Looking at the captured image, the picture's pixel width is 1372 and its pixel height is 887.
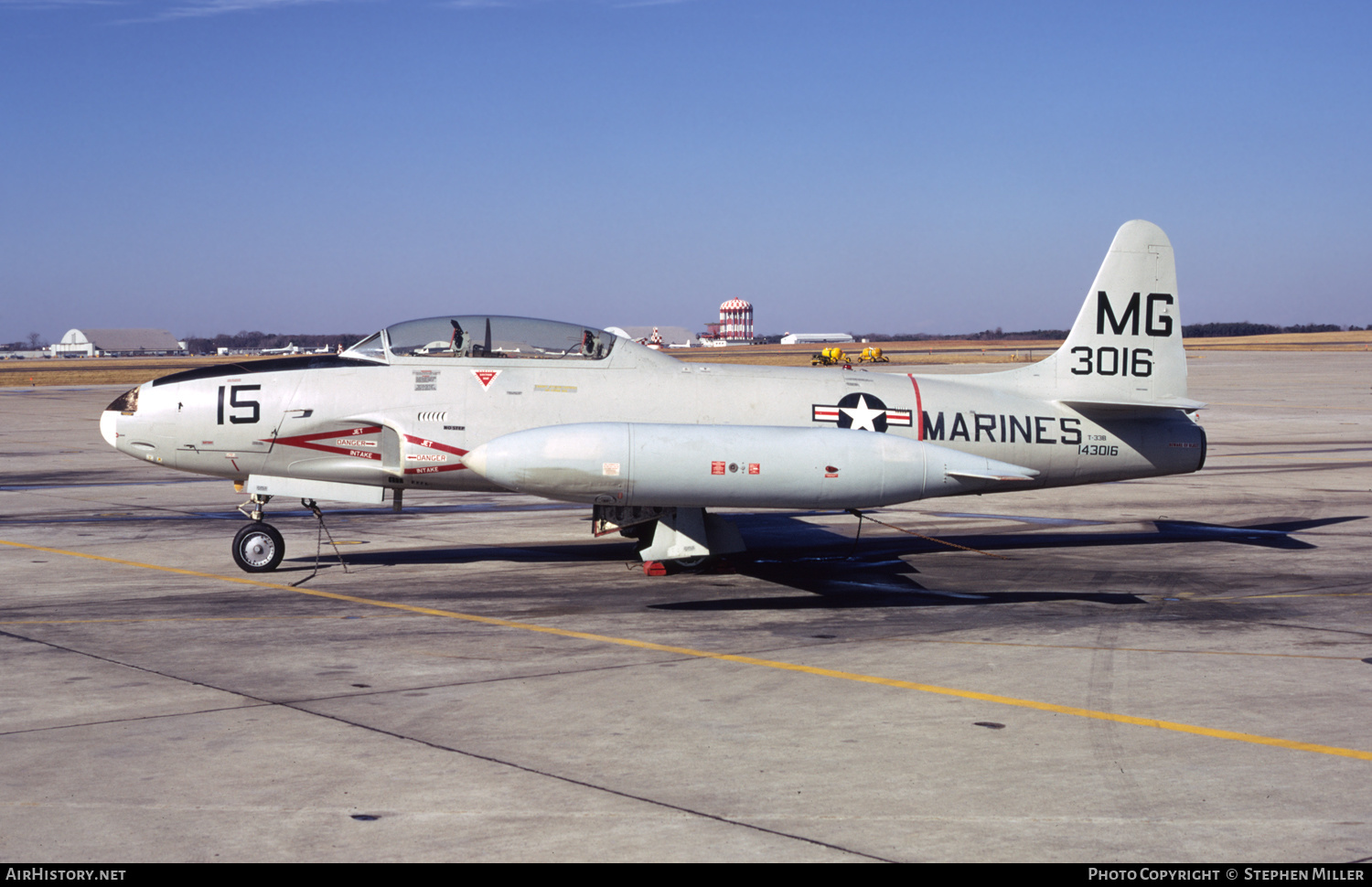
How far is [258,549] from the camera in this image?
1469cm

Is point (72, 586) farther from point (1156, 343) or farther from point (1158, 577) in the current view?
point (1156, 343)

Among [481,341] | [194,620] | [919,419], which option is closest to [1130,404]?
[919,419]

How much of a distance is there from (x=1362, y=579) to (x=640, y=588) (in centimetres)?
879

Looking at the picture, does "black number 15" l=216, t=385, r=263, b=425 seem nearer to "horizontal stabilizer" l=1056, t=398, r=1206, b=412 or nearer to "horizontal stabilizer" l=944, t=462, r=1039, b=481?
"horizontal stabilizer" l=944, t=462, r=1039, b=481

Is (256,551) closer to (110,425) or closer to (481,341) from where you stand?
(110,425)

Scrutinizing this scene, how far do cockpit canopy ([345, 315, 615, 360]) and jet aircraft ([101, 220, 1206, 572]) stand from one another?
25 millimetres

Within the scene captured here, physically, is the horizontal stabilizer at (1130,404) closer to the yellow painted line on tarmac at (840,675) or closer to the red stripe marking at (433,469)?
the yellow painted line on tarmac at (840,675)

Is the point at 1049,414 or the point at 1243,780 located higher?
the point at 1049,414

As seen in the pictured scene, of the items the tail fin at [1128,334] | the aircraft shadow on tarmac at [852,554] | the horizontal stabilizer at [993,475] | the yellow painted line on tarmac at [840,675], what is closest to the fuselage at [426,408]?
the horizontal stabilizer at [993,475]

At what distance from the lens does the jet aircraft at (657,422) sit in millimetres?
12703

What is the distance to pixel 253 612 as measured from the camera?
1234cm

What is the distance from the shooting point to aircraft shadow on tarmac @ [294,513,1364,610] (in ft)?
43.6

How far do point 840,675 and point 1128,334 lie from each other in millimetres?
9027

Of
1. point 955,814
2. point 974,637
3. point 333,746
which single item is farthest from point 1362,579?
point 333,746
